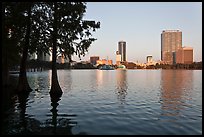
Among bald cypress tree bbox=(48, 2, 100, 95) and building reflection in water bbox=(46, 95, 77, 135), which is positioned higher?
bald cypress tree bbox=(48, 2, 100, 95)

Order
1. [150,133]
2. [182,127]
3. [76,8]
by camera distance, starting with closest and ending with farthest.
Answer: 1. [150,133]
2. [182,127]
3. [76,8]

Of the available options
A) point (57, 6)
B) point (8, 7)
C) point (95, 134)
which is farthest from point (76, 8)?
point (95, 134)

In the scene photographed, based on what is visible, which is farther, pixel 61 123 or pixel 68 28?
pixel 68 28

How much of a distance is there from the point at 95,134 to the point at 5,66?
74.0ft

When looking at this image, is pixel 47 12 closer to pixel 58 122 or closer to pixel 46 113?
pixel 46 113

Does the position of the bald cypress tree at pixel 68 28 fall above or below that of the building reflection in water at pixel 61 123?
above

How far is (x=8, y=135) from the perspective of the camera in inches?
454

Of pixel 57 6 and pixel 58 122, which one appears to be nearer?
pixel 58 122

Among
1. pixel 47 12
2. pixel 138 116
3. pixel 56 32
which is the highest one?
pixel 47 12

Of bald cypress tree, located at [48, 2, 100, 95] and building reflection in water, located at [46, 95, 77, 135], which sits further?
bald cypress tree, located at [48, 2, 100, 95]

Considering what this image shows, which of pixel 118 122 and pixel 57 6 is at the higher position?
pixel 57 6

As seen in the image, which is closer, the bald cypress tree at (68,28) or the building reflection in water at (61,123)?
the building reflection in water at (61,123)

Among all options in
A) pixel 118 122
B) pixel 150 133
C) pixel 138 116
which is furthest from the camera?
pixel 138 116

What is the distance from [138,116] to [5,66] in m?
20.9
